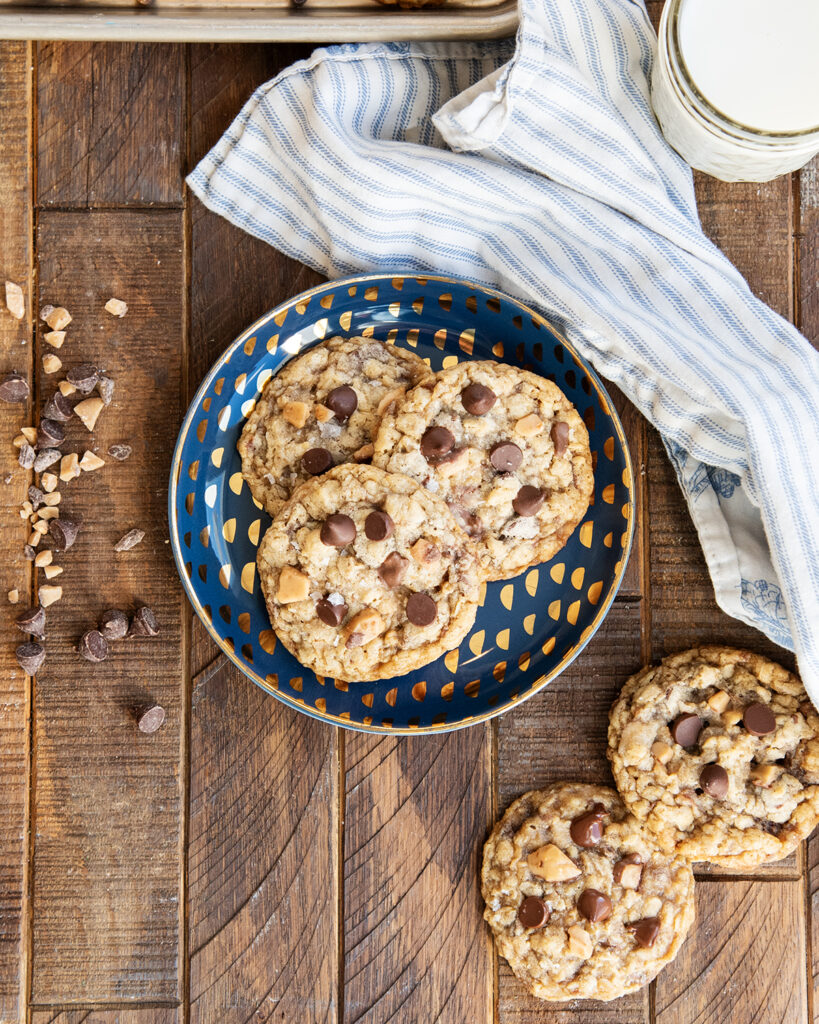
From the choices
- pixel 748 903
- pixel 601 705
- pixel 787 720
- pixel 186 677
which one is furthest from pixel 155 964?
pixel 787 720

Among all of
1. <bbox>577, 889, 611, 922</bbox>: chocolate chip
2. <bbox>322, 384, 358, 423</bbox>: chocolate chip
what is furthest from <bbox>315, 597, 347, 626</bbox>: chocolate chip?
<bbox>577, 889, 611, 922</bbox>: chocolate chip

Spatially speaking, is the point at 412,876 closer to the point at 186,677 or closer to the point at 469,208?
the point at 186,677

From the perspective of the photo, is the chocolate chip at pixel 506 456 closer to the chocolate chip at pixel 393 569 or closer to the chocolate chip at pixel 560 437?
the chocolate chip at pixel 560 437

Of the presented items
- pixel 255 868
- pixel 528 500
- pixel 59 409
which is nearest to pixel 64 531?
pixel 59 409

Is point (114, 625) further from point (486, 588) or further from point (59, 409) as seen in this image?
point (486, 588)

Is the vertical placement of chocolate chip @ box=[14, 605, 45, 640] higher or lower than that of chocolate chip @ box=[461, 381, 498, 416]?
lower

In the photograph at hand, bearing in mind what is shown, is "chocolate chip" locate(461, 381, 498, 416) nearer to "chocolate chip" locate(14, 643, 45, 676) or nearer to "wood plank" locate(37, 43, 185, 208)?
"wood plank" locate(37, 43, 185, 208)
